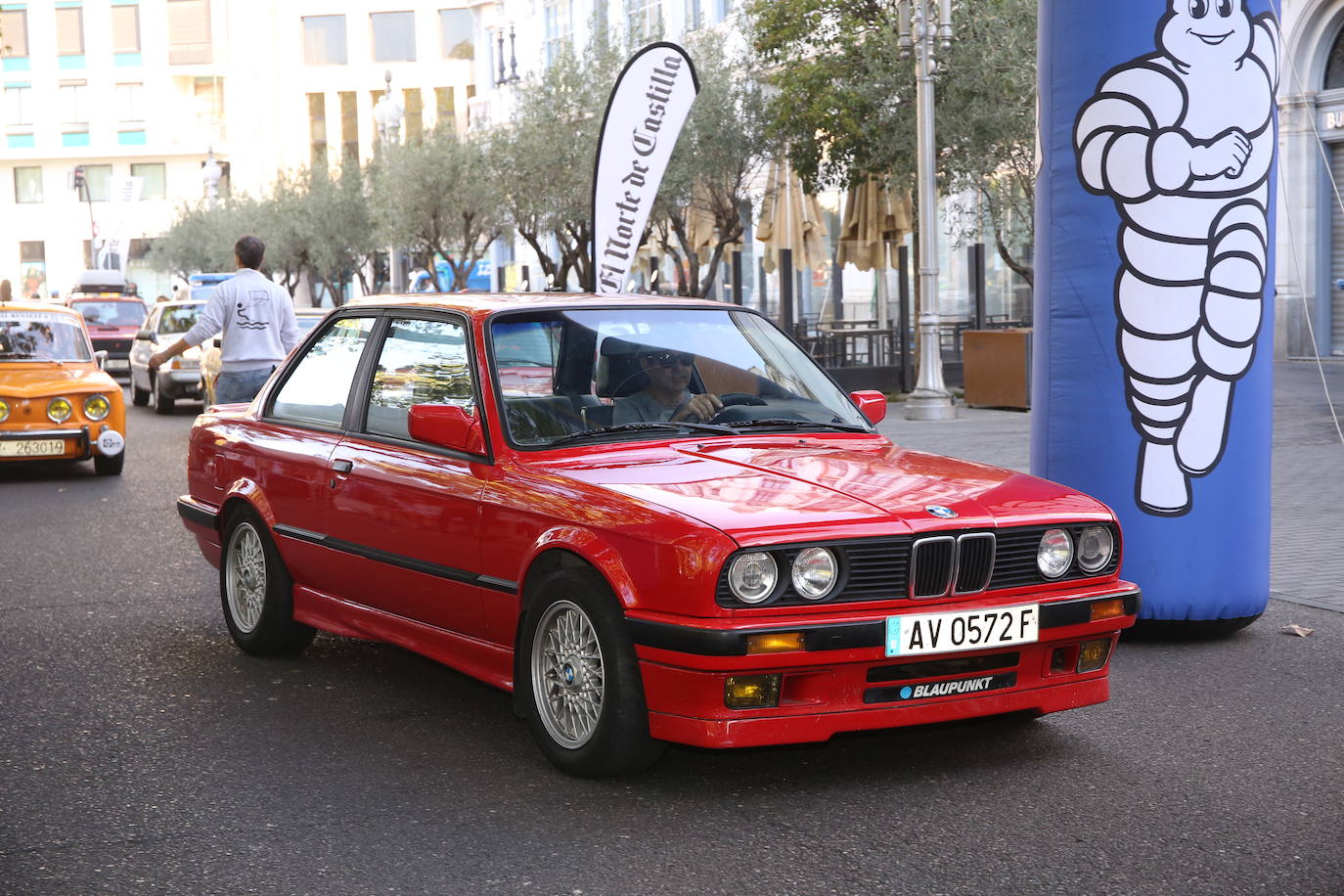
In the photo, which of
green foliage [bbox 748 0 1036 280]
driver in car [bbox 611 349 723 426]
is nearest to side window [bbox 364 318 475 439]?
driver in car [bbox 611 349 723 426]

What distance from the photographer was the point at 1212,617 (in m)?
7.15

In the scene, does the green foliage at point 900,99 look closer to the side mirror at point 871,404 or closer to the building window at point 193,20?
the side mirror at point 871,404

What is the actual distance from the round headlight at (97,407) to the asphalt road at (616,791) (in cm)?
832

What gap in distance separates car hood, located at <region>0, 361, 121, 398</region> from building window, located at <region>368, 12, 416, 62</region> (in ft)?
242

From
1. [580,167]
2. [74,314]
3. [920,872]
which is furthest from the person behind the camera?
[580,167]

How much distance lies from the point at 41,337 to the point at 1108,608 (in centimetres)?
1277

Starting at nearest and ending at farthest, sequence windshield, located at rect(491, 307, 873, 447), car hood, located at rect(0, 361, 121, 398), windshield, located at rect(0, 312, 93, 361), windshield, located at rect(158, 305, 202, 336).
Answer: windshield, located at rect(491, 307, 873, 447) → car hood, located at rect(0, 361, 121, 398) → windshield, located at rect(0, 312, 93, 361) → windshield, located at rect(158, 305, 202, 336)

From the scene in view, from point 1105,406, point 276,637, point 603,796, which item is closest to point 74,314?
point 276,637

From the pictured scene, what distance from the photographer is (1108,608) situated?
17.2 feet

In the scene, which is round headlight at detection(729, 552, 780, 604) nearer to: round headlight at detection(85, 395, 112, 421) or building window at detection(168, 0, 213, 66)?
round headlight at detection(85, 395, 112, 421)

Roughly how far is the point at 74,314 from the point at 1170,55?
11.8 meters

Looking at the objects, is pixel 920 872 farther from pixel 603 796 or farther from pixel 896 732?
pixel 896 732

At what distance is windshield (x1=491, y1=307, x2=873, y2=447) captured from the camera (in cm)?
575

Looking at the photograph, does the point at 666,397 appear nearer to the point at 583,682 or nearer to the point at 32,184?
the point at 583,682
